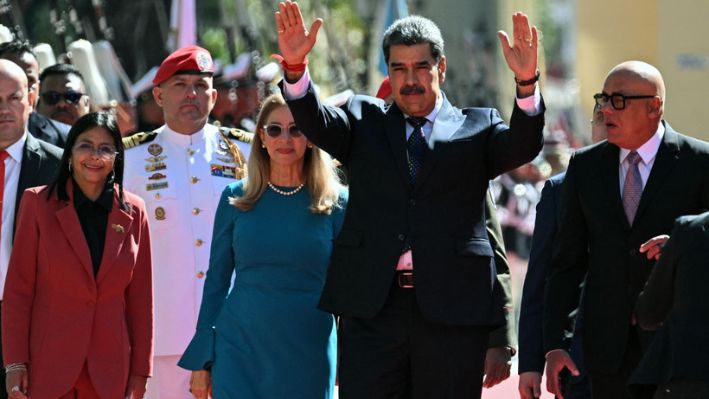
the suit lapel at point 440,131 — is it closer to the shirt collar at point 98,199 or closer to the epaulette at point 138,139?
the shirt collar at point 98,199

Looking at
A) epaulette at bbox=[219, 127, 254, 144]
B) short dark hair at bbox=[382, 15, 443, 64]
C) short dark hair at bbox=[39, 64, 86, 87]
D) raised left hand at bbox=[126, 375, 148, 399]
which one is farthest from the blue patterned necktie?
short dark hair at bbox=[39, 64, 86, 87]

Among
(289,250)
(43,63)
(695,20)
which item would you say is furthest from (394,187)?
(695,20)

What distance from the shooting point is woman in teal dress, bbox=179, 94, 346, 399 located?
652cm

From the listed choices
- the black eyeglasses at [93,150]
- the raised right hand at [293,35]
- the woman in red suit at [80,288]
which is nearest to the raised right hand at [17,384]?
the woman in red suit at [80,288]

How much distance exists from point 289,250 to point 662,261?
6.02 feet

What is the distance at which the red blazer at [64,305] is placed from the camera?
6.57m

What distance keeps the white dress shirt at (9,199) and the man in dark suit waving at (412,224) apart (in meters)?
1.90

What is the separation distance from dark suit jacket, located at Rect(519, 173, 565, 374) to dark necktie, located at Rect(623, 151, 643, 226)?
646 mm

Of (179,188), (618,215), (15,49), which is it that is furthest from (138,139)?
(618,215)

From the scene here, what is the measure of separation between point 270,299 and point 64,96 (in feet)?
9.56

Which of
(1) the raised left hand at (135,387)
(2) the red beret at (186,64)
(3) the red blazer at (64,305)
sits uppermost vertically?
(2) the red beret at (186,64)

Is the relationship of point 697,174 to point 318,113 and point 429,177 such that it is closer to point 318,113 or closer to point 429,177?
point 429,177

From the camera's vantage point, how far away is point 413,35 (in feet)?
19.7

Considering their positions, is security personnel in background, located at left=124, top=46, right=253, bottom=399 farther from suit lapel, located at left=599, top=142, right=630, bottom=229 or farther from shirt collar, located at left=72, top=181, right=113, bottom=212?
suit lapel, located at left=599, top=142, right=630, bottom=229
